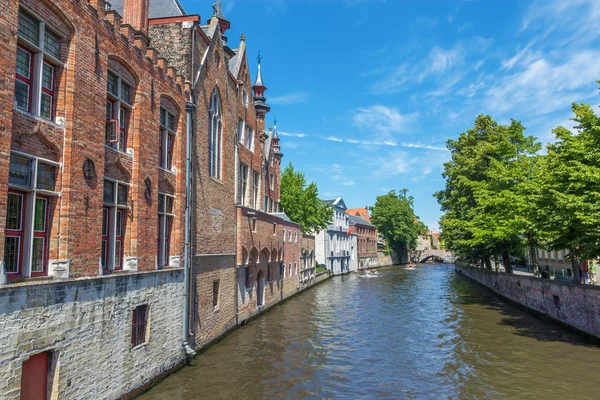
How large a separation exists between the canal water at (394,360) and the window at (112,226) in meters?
4.32

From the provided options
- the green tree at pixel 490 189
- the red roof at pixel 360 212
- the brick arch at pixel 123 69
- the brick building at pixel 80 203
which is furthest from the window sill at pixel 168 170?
the red roof at pixel 360 212

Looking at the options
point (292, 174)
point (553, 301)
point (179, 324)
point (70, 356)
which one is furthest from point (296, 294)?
point (70, 356)

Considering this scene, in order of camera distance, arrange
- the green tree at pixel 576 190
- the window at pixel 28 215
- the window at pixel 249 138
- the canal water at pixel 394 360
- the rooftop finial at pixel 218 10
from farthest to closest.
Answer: the window at pixel 249 138
the rooftop finial at pixel 218 10
the green tree at pixel 576 190
the canal water at pixel 394 360
the window at pixel 28 215

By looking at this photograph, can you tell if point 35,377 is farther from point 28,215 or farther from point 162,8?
point 162,8

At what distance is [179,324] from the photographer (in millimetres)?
15430

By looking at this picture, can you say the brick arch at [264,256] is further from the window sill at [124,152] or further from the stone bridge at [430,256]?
the stone bridge at [430,256]

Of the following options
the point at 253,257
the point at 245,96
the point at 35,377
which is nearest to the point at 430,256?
the point at 253,257

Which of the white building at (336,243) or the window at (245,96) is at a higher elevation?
the window at (245,96)

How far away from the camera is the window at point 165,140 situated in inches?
603

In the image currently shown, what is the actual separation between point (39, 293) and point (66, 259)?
1220 millimetres

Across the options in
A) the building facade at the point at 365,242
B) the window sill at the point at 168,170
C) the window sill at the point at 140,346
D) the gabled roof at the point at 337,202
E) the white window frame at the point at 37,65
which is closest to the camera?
the white window frame at the point at 37,65

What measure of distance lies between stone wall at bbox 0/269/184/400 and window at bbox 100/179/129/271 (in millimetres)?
720

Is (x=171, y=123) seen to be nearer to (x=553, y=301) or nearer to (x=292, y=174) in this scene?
(x=553, y=301)

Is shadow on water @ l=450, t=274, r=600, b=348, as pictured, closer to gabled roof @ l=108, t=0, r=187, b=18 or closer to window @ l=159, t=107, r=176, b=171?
window @ l=159, t=107, r=176, b=171
